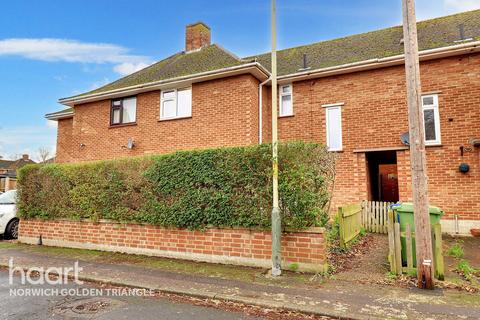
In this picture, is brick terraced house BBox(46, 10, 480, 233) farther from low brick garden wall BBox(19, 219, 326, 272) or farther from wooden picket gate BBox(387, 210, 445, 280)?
wooden picket gate BBox(387, 210, 445, 280)

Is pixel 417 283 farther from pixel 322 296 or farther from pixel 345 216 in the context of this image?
pixel 345 216

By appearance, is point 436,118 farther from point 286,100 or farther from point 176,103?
point 176,103

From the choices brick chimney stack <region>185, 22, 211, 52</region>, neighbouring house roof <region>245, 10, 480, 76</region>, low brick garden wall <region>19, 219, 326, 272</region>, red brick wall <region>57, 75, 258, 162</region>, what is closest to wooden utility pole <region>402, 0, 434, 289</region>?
low brick garden wall <region>19, 219, 326, 272</region>

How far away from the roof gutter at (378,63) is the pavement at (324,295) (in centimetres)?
774

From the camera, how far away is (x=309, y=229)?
5.52 meters

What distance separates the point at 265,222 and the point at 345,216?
→ 244 cm

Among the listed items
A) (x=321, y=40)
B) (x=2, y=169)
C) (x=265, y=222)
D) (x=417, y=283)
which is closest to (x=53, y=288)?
(x=265, y=222)

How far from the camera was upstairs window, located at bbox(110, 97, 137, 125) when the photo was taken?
12508 millimetres

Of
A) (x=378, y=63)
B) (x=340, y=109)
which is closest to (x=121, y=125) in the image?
(x=340, y=109)

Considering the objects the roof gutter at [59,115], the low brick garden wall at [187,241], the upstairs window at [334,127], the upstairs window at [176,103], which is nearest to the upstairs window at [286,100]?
the upstairs window at [334,127]

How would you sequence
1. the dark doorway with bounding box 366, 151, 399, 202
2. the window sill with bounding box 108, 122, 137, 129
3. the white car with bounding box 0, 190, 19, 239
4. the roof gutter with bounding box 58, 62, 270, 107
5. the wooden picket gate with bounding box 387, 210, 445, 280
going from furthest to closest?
the dark doorway with bounding box 366, 151, 399, 202, the window sill with bounding box 108, 122, 137, 129, the roof gutter with bounding box 58, 62, 270, 107, the white car with bounding box 0, 190, 19, 239, the wooden picket gate with bounding box 387, 210, 445, 280

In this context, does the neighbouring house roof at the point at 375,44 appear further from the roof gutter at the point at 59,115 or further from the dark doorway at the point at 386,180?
the roof gutter at the point at 59,115

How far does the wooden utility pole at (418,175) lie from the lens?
4.58 meters

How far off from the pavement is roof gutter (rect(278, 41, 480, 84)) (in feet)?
25.4
